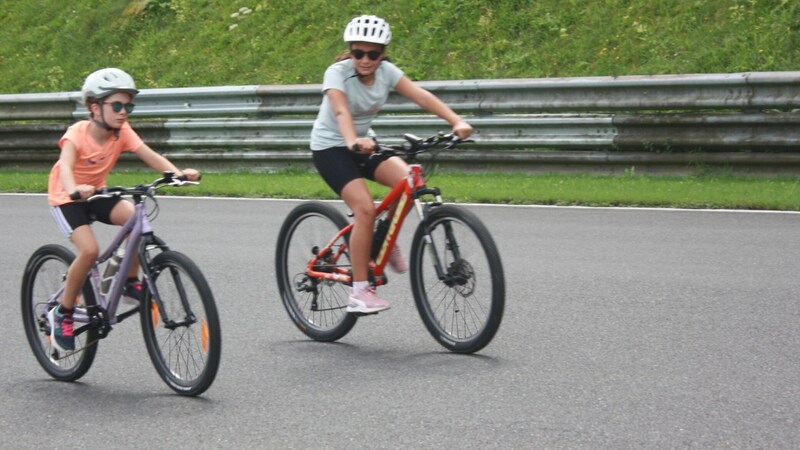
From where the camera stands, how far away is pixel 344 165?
7.71m

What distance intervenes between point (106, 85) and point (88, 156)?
44 centimetres

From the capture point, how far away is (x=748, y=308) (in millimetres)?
8234

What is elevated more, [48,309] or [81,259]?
[81,259]

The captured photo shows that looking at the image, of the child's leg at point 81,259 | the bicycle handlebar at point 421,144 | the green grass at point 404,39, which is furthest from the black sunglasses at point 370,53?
the green grass at point 404,39

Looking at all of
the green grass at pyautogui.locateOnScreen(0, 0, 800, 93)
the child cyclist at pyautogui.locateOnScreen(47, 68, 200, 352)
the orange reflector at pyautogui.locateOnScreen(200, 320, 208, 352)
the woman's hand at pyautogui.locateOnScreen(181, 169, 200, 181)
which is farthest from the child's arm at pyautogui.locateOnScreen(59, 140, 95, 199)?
the green grass at pyautogui.locateOnScreen(0, 0, 800, 93)

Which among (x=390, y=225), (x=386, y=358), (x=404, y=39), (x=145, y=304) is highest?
(x=404, y=39)

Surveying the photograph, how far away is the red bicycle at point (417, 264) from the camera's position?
7.16 metres

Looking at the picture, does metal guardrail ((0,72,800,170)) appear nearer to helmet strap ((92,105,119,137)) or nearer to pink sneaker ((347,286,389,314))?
pink sneaker ((347,286,389,314))

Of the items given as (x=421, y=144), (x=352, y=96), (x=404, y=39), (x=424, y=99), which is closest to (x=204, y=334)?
Result: (x=421, y=144)

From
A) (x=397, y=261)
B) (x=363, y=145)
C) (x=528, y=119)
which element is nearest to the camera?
(x=363, y=145)

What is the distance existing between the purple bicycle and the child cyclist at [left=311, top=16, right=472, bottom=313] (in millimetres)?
1257

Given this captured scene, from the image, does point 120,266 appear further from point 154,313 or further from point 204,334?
point 204,334

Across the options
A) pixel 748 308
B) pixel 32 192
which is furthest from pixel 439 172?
pixel 748 308

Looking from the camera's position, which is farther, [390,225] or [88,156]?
[390,225]
